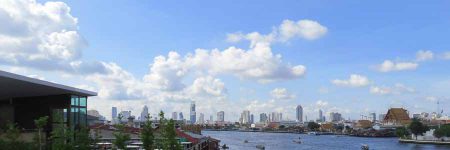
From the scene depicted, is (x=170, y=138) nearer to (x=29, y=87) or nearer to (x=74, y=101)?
(x=29, y=87)

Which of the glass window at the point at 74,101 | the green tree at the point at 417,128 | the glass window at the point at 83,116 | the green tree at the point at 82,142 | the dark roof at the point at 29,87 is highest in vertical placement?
the dark roof at the point at 29,87

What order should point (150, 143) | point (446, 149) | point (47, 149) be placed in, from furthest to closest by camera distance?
point (446, 149) → point (47, 149) → point (150, 143)

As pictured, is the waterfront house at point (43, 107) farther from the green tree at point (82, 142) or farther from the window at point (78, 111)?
the green tree at point (82, 142)

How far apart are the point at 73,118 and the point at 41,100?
207 centimetres

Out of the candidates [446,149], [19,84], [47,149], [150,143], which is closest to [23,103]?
[47,149]

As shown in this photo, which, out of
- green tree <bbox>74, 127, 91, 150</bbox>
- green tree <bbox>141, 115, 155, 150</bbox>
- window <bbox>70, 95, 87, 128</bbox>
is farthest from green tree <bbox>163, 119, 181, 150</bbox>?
window <bbox>70, 95, 87, 128</bbox>

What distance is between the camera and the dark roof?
22709 mm

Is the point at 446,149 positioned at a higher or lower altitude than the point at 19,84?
lower

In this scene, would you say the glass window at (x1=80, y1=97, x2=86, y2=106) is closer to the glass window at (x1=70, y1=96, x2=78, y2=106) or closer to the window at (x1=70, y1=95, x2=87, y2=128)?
the window at (x1=70, y1=95, x2=87, y2=128)

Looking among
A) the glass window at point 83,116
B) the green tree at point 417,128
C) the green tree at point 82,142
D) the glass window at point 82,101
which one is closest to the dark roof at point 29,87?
the glass window at point 82,101

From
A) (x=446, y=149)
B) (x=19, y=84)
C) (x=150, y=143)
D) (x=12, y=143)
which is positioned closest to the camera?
(x=150, y=143)

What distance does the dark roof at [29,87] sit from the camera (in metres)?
22.7

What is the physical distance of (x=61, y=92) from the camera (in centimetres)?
3050

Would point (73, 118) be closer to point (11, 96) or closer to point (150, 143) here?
point (11, 96)
